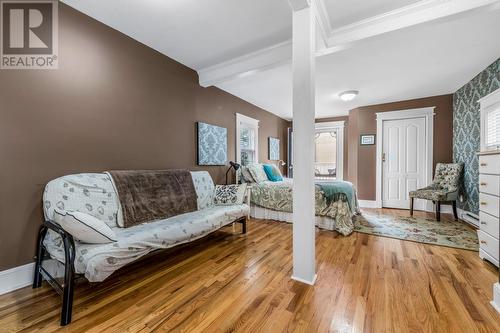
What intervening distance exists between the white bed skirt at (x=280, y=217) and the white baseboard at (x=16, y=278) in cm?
297

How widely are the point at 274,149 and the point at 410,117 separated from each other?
3.15m

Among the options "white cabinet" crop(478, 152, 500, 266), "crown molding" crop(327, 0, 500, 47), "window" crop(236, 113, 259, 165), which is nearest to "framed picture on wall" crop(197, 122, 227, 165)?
"window" crop(236, 113, 259, 165)

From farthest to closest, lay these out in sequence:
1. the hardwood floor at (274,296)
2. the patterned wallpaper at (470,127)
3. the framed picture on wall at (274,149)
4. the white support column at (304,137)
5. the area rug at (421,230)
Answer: the framed picture on wall at (274,149)
the patterned wallpaper at (470,127)
the area rug at (421,230)
the white support column at (304,137)
the hardwood floor at (274,296)

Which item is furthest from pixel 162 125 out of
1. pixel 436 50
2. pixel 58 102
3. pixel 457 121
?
pixel 457 121

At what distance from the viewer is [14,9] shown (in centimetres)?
181

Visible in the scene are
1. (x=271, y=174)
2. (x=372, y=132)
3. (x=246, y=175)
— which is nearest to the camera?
(x=246, y=175)

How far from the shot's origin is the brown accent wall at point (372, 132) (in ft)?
14.3

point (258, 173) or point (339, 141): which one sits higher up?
point (339, 141)

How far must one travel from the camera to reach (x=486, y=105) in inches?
124

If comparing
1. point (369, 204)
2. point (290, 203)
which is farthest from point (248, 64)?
point (369, 204)

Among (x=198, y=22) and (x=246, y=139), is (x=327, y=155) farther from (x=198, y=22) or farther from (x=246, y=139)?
(x=198, y=22)

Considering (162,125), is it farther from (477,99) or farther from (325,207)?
(477,99)

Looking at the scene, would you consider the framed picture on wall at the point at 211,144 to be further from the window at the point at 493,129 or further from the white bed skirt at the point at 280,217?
the window at the point at 493,129

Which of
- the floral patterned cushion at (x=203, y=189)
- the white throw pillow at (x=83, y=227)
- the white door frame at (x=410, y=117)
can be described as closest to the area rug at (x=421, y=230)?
the white door frame at (x=410, y=117)
